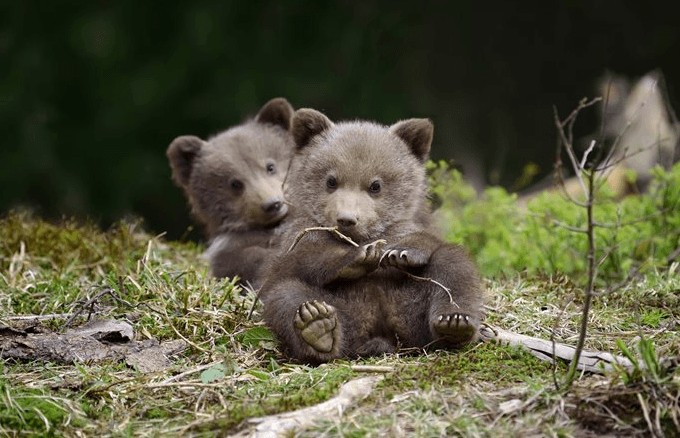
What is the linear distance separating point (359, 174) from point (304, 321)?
94 cm

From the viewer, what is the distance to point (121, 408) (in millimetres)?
3893

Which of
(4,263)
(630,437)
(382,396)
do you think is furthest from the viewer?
(4,263)

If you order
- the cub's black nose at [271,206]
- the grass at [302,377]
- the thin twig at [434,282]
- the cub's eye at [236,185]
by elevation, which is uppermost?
the thin twig at [434,282]

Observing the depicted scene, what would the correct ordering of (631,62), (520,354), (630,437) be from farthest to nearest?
(631,62), (520,354), (630,437)

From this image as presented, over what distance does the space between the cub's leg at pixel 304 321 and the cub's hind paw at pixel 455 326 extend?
446 mm

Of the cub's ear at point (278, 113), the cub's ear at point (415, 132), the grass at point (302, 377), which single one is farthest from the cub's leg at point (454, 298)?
the cub's ear at point (278, 113)

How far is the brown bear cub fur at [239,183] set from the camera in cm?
677

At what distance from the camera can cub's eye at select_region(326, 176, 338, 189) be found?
493cm

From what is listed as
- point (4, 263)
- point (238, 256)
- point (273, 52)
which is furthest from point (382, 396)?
point (273, 52)

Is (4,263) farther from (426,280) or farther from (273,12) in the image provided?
(273,12)

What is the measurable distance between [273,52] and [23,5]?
2664 mm

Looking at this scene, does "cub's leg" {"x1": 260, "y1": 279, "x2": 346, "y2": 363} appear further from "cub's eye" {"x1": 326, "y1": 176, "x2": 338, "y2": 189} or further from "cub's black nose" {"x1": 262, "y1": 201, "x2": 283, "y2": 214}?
"cub's black nose" {"x1": 262, "y1": 201, "x2": 283, "y2": 214}

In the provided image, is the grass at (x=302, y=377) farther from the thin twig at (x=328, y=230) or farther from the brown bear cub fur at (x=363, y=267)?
the thin twig at (x=328, y=230)

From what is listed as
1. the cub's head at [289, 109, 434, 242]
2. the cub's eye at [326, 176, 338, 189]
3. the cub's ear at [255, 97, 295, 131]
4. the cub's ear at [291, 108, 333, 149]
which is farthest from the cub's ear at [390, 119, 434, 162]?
the cub's ear at [255, 97, 295, 131]
